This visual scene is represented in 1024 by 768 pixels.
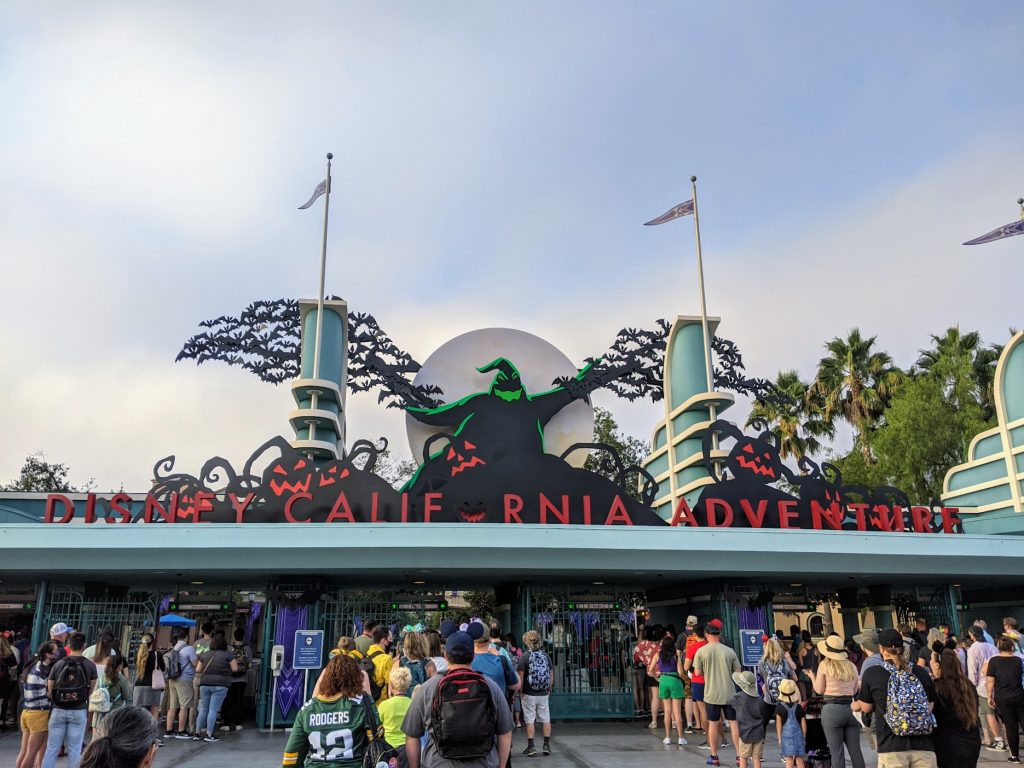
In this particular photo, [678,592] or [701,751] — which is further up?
[678,592]

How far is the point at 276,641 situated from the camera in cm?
1517

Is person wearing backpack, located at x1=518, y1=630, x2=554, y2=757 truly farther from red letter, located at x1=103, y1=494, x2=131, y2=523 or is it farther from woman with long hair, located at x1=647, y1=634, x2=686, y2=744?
red letter, located at x1=103, y1=494, x2=131, y2=523

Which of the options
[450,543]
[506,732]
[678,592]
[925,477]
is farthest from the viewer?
[925,477]

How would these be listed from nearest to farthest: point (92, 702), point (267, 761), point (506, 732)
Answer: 1. point (506, 732)
2. point (92, 702)
3. point (267, 761)

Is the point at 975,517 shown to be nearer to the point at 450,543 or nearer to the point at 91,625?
the point at 450,543

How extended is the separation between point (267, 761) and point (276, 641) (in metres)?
4.14

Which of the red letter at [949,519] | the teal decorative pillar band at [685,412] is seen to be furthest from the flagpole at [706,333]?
the red letter at [949,519]

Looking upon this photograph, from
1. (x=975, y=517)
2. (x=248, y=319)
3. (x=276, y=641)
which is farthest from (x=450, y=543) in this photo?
(x=975, y=517)

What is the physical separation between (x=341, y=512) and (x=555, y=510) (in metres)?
4.06

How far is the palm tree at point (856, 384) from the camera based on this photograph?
1412 inches

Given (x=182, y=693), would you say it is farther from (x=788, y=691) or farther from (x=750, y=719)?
(x=788, y=691)

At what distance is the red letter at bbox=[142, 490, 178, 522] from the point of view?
15.6 meters

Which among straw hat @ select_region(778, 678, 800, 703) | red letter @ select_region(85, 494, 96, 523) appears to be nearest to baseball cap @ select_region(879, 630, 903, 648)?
straw hat @ select_region(778, 678, 800, 703)

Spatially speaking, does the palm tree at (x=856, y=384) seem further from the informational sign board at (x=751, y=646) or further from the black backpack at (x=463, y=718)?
the black backpack at (x=463, y=718)
